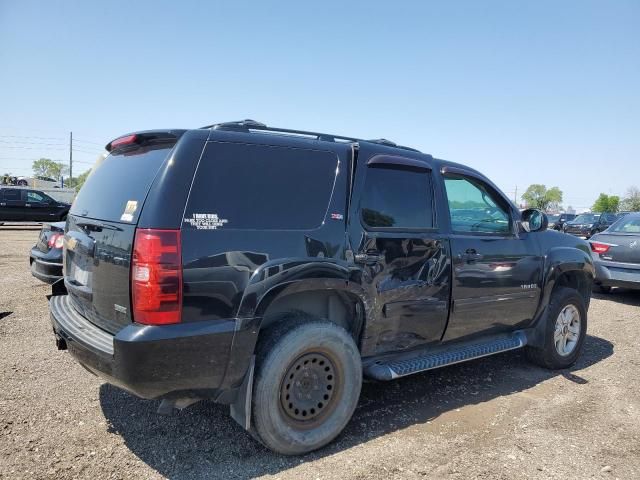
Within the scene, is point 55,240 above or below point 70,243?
below

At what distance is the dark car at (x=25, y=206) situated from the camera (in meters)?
19.9

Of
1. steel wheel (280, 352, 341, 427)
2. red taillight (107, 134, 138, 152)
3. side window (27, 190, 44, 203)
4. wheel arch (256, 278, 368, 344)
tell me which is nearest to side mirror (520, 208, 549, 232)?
wheel arch (256, 278, 368, 344)

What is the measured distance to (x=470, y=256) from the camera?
13.3ft

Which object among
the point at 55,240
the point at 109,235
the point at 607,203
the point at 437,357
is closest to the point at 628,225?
the point at 437,357

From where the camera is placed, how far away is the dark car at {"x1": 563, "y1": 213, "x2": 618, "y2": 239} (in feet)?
85.9

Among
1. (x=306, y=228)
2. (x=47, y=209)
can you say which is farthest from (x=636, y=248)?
(x=47, y=209)

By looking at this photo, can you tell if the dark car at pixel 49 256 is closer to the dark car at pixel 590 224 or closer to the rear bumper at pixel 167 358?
the rear bumper at pixel 167 358

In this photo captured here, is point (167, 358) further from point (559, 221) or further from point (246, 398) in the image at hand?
point (559, 221)

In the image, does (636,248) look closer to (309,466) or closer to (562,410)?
(562,410)

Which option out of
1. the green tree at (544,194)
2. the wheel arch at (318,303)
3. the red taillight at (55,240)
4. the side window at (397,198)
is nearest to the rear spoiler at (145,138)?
the wheel arch at (318,303)

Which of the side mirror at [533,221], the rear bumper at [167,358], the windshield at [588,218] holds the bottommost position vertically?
the rear bumper at [167,358]

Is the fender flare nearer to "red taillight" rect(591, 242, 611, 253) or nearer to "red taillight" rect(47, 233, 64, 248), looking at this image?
"red taillight" rect(591, 242, 611, 253)

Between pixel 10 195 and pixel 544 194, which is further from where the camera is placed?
pixel 544 194

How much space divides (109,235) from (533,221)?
3.86 metres
